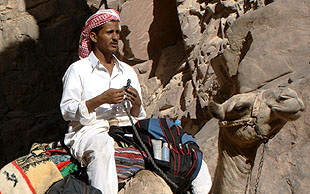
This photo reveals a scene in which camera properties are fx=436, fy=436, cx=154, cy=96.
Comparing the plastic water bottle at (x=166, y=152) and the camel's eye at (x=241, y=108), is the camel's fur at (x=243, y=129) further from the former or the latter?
the plastic water bottle at (x=166, y=152)

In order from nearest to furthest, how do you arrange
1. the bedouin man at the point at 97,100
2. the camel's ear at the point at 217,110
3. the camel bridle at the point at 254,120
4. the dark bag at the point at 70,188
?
1. the camel bridle at the point at 254,120
2. the camel's ear at the point at 217,110
3. the dark bag at the point at 70,188
4. the bedouin man at the point at 97,100

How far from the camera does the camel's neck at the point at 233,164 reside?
2152 mm

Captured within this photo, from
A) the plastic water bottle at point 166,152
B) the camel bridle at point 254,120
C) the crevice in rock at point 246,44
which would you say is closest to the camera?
the camel bridle at point 254,120

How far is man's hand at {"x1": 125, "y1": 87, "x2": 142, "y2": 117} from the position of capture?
2.88 m

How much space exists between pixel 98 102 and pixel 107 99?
0.21 ft

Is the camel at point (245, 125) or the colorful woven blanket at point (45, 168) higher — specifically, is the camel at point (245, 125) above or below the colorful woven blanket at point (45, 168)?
above

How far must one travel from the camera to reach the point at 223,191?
224 centimetres

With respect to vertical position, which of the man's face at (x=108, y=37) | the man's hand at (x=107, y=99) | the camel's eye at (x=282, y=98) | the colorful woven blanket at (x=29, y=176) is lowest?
the colorful woven blanket at (x=29, y=176)

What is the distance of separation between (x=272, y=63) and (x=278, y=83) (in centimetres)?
34

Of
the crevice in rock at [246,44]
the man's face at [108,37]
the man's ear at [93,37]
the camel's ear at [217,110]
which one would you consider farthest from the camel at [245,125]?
the crevice in rock at [246,44]

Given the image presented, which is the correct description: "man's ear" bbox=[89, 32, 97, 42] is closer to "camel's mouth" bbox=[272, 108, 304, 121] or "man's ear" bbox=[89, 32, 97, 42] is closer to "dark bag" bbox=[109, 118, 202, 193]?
"dark bag" bbox=[109, 118, 202, 193]

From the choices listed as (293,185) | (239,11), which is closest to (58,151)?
(293,185)

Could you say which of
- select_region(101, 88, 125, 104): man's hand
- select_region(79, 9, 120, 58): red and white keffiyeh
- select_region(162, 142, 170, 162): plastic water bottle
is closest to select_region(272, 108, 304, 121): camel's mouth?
select_region(162, 142, 170, 162): plastic water bottle

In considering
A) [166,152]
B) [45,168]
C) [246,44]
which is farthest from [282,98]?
[246,44]
